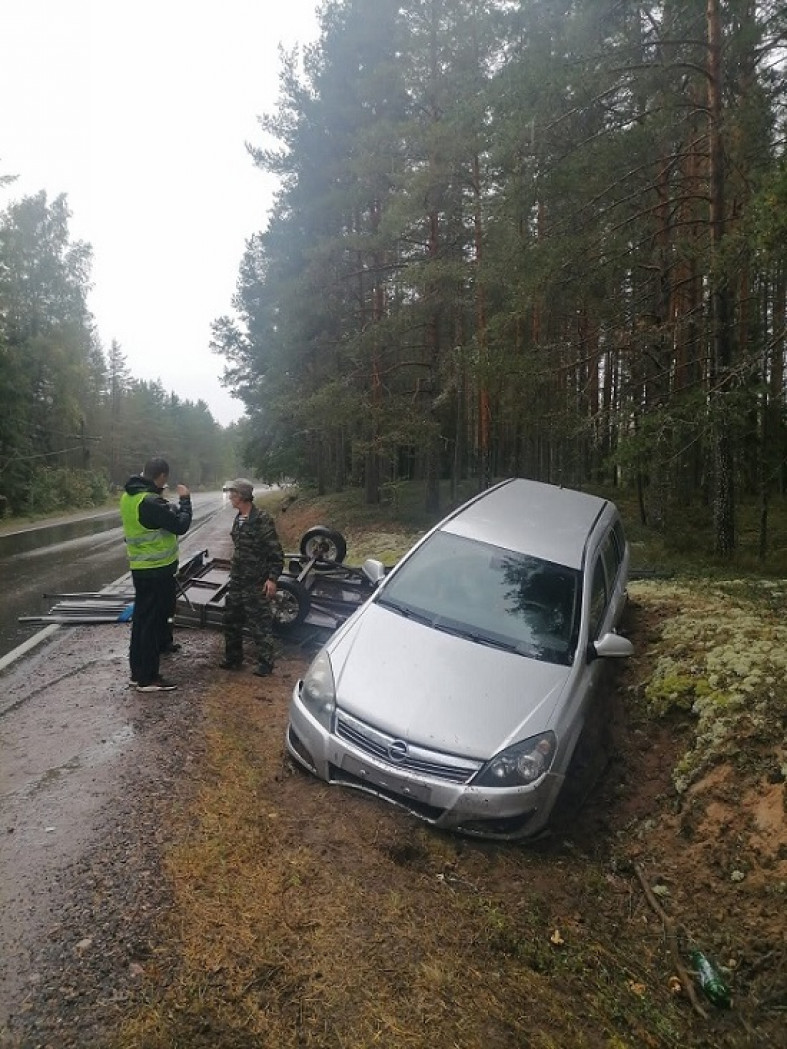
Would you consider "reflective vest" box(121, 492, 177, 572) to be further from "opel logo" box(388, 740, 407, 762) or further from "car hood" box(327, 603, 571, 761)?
"opel logo" box(388, 740, 407, 762)

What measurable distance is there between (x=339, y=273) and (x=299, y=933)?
19071mm

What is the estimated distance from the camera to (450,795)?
12.1 ft

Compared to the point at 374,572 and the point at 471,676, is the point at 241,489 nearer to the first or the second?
the point at 374,572

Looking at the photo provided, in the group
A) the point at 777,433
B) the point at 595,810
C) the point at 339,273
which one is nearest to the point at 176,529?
the point at 595,810

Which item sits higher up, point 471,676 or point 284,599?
point 471,676

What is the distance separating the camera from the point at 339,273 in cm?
1942

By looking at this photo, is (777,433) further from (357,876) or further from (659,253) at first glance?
(357,876)

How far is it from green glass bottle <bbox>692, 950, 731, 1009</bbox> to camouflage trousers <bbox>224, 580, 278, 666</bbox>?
461 centimetres

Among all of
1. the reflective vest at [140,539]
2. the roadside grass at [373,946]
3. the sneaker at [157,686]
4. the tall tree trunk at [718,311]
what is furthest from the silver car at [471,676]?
the tall tree trunk at [718,311]

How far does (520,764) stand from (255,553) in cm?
379

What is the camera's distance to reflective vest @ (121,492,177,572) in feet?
20.1

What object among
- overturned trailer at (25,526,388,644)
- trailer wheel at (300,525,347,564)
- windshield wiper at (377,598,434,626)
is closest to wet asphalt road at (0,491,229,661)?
overturned trailer at (25,526,388,644)

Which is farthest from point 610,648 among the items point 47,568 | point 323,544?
point 47,568

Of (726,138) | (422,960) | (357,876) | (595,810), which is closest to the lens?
(422,960)
